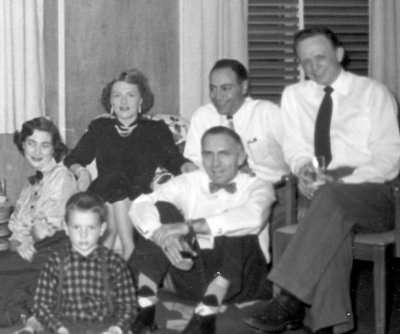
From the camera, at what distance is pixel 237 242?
3369 millimetres

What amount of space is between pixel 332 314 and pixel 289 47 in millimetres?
2713

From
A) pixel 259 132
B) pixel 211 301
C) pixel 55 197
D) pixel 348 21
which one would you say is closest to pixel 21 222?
pixel 55 197

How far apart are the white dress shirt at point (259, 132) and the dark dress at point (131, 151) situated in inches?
7.8

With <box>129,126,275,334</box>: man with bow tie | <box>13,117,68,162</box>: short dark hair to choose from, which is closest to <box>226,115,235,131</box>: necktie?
<box>129,126,275,334</box>: man with bow tie

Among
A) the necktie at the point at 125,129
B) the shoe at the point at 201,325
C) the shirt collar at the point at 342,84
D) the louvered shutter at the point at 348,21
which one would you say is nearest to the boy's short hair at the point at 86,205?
the shoe at the point at 201,325

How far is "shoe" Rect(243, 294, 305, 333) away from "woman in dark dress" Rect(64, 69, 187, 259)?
1041 millimetres

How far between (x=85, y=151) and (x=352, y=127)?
1.54 m

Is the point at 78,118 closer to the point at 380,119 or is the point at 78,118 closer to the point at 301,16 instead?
the point at 301,16

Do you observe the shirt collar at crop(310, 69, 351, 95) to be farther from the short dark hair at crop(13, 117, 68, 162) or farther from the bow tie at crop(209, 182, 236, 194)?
the short dark hair at crop(13, 117, 68, 162)

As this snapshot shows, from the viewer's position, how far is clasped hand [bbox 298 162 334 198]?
339cm

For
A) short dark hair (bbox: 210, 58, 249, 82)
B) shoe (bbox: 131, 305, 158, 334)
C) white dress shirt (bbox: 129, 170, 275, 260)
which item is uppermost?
short dark hair (bbox: 210, 58, 249, 82)

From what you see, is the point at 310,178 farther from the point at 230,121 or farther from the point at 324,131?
the point at 230,121

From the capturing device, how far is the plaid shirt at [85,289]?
115 inches

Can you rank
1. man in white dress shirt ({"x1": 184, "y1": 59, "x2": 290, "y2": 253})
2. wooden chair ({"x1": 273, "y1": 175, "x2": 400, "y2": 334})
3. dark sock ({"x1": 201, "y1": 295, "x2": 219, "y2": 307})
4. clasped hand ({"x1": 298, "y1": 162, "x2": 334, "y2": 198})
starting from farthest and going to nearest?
man in white dress shirt ({"x1": 184, "y1": 59, "x2": 290, "y2": 253}) < clasped hand ({"x1": 298, "y1": 162, "x2": 334, "y2": 198}) < dark sock ({"x1": 201, "y1": 295, "x2": 219, "y2": 307}) < wooden chair ({"x1": 273, "y1": 175, "x2": 400, "y2": 334})
